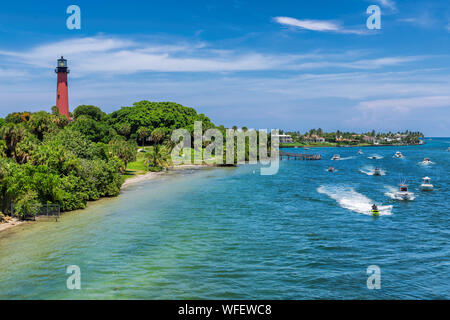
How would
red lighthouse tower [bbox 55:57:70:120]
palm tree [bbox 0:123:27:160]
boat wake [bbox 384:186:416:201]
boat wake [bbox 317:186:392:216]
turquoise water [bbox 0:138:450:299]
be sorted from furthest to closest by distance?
1. red lighthouse tower [bbox 55:57:70:120]
2. palm tree [bbox 0:123:27:160]
3. boat wake [bbox 384:186:416:201]
4. boat wake [bbox 317:186:392:216]
5. turquoise water [bbox 0:138:450:299]

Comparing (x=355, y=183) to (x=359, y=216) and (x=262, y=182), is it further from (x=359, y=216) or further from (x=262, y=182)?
(x=359, y=216)

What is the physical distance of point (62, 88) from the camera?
454 ft

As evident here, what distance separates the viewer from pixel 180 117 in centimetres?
18212

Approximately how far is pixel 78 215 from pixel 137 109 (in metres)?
128

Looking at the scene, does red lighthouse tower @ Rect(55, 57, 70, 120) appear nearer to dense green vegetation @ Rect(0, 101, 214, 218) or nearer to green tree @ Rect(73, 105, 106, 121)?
dense green vegetation @ Rect(0, 101, 214, 218)

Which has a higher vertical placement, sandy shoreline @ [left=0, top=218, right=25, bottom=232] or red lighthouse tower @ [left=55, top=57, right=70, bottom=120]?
red lighthouse tower @ [left=55, top=57, right=70, bottom=120]

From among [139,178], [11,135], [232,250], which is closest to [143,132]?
[139,178]

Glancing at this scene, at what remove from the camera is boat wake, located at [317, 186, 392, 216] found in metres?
63.2

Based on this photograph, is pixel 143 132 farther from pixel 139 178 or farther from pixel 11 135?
pixel 11 135

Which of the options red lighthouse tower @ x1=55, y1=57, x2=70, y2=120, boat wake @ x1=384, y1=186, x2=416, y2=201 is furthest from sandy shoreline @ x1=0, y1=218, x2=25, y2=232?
red lighthouse tower @ x1=55, y1=57, x2=70, y2=120

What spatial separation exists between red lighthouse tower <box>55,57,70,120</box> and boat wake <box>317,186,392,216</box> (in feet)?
328

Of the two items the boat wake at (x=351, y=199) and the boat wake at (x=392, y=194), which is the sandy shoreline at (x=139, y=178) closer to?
the boat wake at (x=351, y=199)

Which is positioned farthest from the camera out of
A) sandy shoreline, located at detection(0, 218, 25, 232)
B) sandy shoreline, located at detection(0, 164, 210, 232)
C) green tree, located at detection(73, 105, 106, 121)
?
green tree, located at detection(73, 105, 106, 121)
